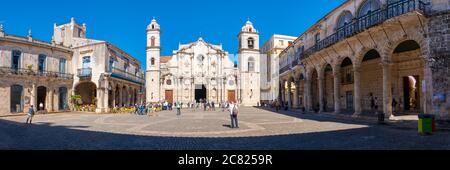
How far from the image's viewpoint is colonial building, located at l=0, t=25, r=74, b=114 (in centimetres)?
2373

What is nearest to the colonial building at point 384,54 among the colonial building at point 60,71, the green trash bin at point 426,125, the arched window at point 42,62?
the green trash bin at point 426,125

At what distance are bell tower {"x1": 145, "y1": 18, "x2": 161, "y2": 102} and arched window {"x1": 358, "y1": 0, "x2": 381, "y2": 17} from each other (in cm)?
3749

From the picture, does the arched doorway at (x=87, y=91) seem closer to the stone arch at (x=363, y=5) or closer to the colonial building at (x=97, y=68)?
the colonial building at (x=97, y=68)

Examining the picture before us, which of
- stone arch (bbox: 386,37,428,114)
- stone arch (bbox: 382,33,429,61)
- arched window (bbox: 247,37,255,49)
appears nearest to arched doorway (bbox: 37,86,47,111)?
stone arch (bbox: 382,33,429,61)

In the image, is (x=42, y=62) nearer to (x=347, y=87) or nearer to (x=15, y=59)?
(x=15, y=59)

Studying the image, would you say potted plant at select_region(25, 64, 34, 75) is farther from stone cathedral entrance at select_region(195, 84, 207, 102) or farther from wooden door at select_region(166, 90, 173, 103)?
stone cathedral entrance at select_region(195, 84, 207, 102)

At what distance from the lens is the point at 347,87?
2550 centimetres

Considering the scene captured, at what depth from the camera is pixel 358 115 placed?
16281 millimetres

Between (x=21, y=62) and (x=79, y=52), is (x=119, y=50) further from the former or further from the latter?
(x=21, y=62)

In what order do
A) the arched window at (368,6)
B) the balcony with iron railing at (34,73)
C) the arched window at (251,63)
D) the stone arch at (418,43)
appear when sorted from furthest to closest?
1. the arched window at (251,63)
2. the balcony with iron railing at (34,73)
3. the arched window at (368,6)
4. the stone arch at (418,43)

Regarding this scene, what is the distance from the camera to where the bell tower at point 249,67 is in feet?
164

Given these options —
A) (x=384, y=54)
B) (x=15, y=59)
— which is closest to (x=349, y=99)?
(x=384, y=54)
